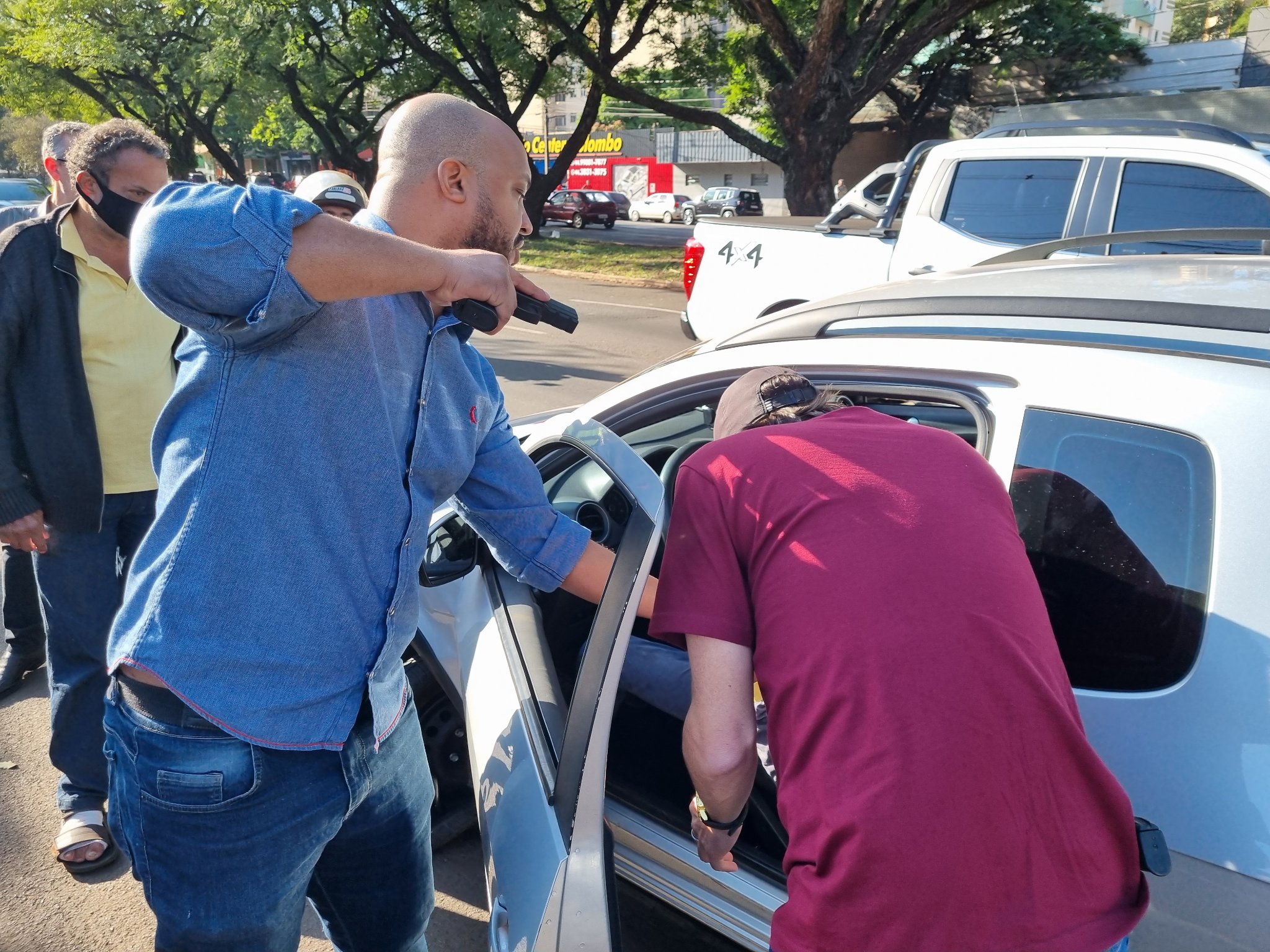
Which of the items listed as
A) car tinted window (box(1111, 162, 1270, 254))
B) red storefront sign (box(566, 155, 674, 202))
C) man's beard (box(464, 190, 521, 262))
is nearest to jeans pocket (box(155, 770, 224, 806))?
man's beard (box(464, 190, 521, 262))

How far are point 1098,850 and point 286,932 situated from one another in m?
1.22

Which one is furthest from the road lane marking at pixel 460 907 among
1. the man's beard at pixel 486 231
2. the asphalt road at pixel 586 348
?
the asphalt road at pixel 586 348

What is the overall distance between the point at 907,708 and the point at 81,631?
2484mm

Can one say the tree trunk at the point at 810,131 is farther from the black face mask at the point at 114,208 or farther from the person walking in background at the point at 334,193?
A: the black face mask at the point at 114,208

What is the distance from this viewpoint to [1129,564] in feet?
5.18

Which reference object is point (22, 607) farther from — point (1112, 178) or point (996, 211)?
point (1112, 178)

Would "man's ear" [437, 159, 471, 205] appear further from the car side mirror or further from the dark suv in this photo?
the dark suv

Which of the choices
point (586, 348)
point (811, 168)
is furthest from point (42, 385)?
point (811, 168)

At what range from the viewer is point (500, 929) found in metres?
1.67

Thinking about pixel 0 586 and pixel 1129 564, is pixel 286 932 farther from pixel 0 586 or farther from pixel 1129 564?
pixel 0 586

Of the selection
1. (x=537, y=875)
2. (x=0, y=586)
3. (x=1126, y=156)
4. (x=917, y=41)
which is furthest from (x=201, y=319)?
(x=917, y=41)

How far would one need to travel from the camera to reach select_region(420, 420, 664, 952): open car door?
1.48 meters

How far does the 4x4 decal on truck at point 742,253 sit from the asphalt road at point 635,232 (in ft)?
58.0

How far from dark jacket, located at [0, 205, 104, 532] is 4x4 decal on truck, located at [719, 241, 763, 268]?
5203mm
